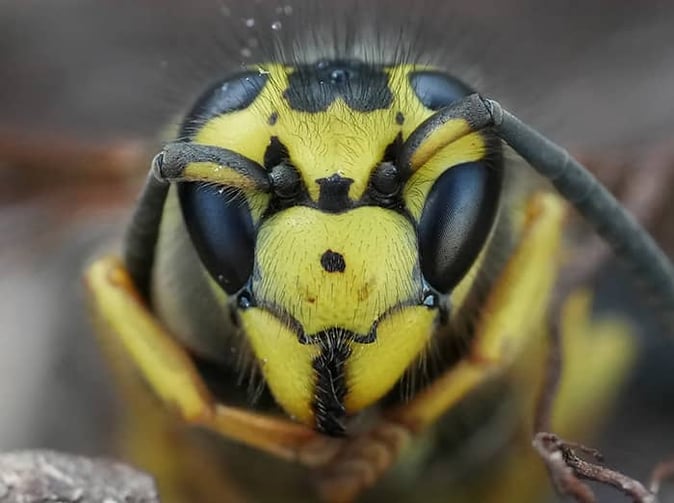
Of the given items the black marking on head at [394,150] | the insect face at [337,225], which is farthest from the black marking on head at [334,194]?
the black marking on head at [394,150]

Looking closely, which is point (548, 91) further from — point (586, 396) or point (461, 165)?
point (461, 165)

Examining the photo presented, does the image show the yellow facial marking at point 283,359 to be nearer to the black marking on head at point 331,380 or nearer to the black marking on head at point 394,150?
the black marking on head at point 331,380

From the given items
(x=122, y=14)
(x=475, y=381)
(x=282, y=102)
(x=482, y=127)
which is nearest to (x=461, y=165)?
(x=482, y=127)

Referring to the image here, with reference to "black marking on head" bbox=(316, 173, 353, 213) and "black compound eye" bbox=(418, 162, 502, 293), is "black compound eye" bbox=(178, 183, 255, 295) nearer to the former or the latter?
"black marking on head" bbox=(316, 173, 353, 213)

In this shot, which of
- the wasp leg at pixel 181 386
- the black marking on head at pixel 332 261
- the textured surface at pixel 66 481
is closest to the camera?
the black marking on head at pixel 332 261

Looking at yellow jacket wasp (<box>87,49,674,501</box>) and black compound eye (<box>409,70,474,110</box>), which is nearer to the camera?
yellow jacket wasp (<box>87,49,674,501</box>)

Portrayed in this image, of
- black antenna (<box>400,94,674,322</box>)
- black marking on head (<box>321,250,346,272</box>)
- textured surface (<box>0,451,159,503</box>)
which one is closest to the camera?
black marking on head (<box>321,250,346,272</box>)

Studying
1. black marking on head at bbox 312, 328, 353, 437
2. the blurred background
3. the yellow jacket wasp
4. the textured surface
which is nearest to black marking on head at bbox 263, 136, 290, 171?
the yellow jacket wasp

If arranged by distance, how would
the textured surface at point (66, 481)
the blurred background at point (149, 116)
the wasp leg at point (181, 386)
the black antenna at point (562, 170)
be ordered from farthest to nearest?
the blurred background at point (149, 116)
the wasp leg at point (181, 386)
the textured surface at point (66, 481)
the black antenna at point (562, 170)
